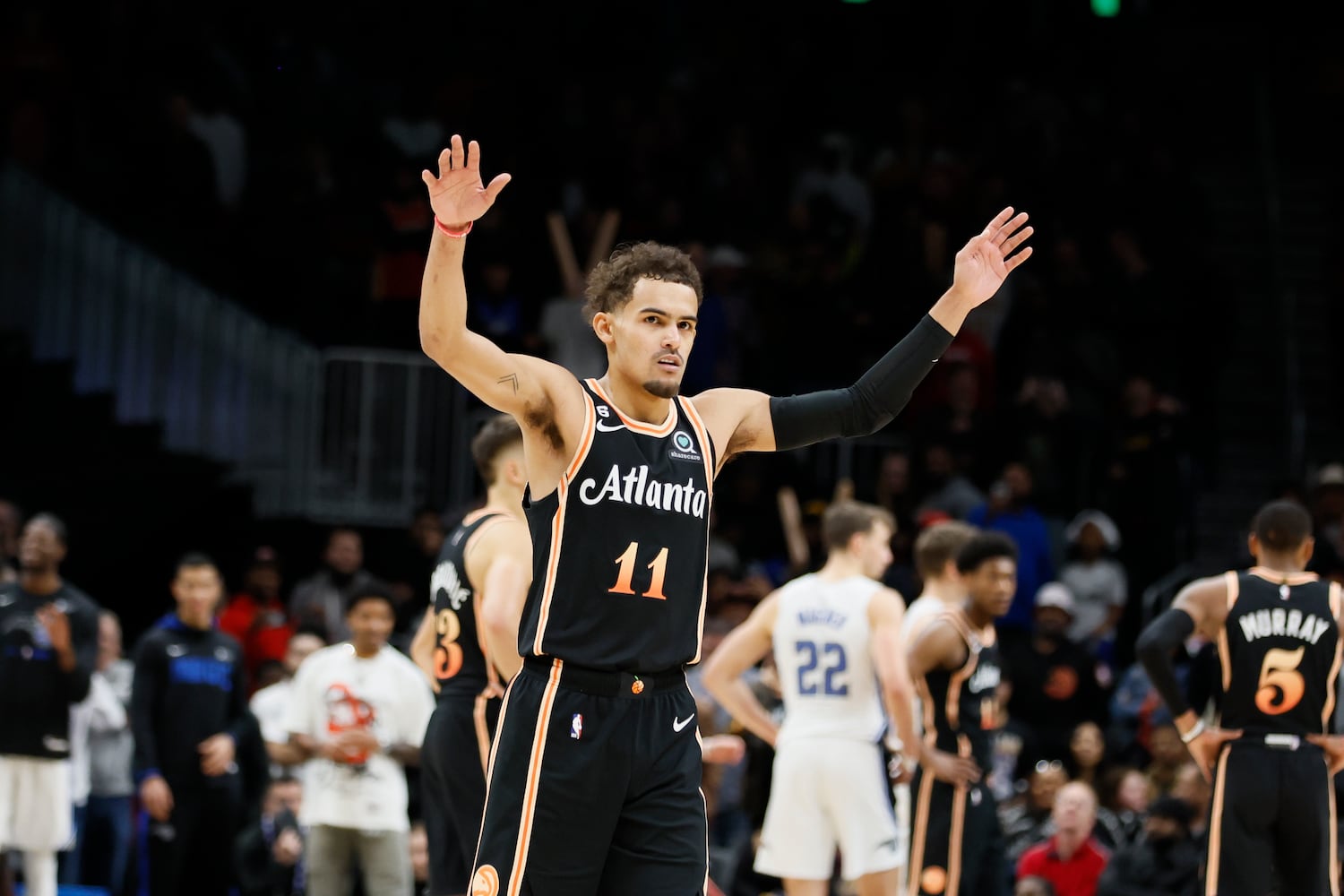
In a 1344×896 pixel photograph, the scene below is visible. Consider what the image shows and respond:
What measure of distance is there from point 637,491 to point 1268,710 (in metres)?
3.98

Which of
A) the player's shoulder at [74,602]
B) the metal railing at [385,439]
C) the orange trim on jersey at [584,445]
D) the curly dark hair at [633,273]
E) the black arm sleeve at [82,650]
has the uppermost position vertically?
the metal railing at [385,439]

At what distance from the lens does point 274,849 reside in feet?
36.8

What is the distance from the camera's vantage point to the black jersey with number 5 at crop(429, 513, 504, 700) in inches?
307

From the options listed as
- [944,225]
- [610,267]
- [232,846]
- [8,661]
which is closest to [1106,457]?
[944,225]

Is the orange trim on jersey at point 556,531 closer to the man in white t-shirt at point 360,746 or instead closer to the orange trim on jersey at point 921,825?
the orange trim on jersey at point 921,825

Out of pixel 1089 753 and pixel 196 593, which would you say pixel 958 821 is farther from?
pixel 196 593

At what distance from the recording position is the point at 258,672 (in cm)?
1288

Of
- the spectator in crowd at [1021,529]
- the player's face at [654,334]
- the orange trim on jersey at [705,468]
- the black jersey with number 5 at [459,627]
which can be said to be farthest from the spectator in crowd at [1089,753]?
the player's face at [654,334]

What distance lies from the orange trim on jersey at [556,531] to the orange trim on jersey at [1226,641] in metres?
3.99

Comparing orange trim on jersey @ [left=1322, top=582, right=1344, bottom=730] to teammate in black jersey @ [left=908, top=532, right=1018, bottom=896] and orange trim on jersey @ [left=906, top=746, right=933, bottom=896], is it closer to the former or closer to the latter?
teammate in black jersey @ [left=908, top=532, right=1018, bottom=896]

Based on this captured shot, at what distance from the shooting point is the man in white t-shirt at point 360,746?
9.75 metres

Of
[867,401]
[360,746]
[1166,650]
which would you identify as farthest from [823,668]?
[867,401]

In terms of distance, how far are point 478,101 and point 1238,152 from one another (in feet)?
25.6

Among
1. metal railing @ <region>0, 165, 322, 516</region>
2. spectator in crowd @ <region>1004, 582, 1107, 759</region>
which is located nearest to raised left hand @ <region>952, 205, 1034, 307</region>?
spectator in crowd @ <region>1004, 582, 1107, 759</region>
